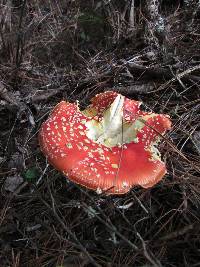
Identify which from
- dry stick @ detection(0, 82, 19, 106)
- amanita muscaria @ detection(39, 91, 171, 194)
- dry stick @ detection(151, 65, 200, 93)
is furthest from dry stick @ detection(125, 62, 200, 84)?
dry stick @ detection(0, 82, 19, 106)


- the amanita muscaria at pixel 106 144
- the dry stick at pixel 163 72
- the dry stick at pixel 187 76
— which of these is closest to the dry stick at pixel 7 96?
the amanita muscaria at pixel 106 144

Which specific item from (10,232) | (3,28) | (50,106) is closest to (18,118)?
(50,106)

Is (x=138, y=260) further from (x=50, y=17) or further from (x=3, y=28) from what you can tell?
(x=50, y=17)

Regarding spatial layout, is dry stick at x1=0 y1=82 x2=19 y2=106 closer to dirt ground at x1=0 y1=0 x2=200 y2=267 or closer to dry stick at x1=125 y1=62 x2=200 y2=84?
dirt ground at x1=0 y1=0 x2=200 y2=267

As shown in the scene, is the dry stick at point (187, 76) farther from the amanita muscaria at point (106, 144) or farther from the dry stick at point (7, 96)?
the dry stick at point (7, 96)

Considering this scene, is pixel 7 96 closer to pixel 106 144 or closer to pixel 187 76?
pixel 106 144

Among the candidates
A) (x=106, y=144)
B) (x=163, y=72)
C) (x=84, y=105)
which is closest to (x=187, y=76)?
(x=163, y=72)

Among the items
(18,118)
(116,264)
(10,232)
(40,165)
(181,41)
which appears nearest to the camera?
(116,264)
